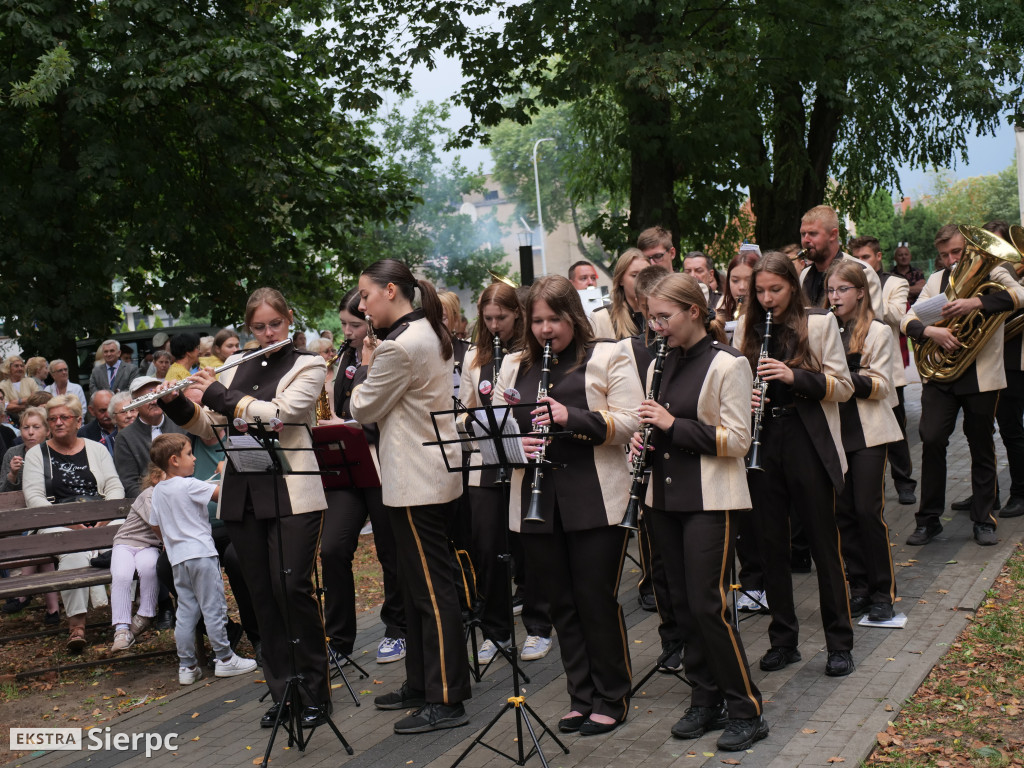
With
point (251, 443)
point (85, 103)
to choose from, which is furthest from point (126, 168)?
point (251, 443)

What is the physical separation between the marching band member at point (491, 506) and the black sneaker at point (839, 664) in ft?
5.71

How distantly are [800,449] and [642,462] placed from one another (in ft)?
4.02

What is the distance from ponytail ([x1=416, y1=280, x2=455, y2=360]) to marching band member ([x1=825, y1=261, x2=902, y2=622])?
2.33m

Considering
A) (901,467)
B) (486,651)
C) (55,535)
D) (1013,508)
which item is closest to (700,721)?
(486,651)

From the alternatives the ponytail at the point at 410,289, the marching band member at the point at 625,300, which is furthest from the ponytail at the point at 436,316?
the marching band member at the point at 625,300

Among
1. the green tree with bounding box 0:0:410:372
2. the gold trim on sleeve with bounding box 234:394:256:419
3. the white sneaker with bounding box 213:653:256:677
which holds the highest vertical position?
the green tree with bounding box 0:0:410:372

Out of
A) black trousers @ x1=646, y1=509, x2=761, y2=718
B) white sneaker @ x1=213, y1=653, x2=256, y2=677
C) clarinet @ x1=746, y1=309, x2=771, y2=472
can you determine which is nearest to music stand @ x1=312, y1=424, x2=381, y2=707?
white sneaker @ x1=213, y1=653, x2=256, y2=677

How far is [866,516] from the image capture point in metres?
6.38

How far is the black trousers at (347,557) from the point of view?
265 inches

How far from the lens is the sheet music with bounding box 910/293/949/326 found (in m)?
8.02

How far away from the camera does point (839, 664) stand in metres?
5.78

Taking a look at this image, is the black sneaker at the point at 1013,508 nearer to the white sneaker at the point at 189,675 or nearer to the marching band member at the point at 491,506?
the marching band member at the point at 491,506

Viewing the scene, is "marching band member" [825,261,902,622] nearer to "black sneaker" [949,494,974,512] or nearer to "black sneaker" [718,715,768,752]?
"black sneaker" [718,715,768,752]

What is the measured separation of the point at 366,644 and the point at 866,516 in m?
3.41
